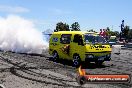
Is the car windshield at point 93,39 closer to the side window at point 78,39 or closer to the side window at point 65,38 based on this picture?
the side window at point 78,39

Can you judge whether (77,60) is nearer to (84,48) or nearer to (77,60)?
(77,60)

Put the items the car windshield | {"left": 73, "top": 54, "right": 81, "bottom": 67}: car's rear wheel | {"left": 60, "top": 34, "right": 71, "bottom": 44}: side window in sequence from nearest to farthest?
the car windshield → {"left": 73, "top": 54, "right": 81, "bottom": 67}: car's rear wheel → {"left": 60, "top": 34, "right": 71, "bottom": 44}: side window

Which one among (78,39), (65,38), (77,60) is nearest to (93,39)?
(78,39)

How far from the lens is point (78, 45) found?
712 inches

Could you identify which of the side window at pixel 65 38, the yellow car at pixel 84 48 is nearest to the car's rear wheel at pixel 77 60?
the yellow car at pixel 84 48

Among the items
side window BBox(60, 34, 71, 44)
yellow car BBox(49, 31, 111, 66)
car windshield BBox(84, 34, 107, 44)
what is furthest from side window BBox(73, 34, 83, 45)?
side window BBox(60, 34, 71, 44)

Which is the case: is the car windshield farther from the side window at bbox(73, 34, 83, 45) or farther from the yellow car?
the side window at bbox(73, 34, 83, 45)

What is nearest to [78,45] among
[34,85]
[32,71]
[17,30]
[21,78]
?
[32,71]

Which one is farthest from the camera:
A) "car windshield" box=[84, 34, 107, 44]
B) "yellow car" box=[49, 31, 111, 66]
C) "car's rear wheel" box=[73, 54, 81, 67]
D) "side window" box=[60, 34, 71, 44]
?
"side window" box=[60, 34, 71, 44]

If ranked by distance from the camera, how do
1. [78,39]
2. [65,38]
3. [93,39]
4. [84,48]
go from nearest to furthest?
[84,48]
[93,39]
[78,39]
[65,38]

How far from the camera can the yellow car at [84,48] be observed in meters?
17.5

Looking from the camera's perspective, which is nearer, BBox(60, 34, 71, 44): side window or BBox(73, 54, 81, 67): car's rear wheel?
BBox(73, 54, 81, 67): car's rear wheel

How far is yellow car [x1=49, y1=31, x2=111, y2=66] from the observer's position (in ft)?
57.4

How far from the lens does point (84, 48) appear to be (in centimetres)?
1747
